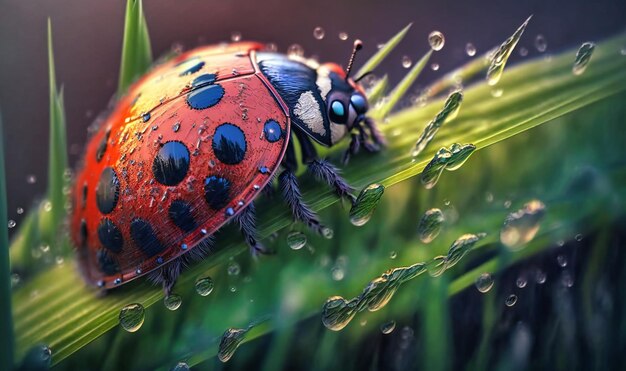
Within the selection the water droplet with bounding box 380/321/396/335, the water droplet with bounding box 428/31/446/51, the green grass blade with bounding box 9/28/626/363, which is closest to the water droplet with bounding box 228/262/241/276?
the green grass blade with bounding box 9/28/626/363

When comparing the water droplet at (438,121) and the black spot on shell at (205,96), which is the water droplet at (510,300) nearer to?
the water droplet at (438,121)

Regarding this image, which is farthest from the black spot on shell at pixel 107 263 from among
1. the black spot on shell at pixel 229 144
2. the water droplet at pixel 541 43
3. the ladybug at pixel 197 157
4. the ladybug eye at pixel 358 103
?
the water droplet at pixel 541 43

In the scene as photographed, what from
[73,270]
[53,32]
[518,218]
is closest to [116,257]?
[73,270]

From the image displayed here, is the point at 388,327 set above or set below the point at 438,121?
below

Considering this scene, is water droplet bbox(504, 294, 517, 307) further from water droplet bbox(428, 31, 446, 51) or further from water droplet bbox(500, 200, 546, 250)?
water droplet bbox(428, 31, 446, 51)

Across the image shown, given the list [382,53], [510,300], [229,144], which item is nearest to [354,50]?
[382,53]

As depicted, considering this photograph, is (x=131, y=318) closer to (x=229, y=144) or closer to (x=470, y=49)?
(x=229, y=144)
